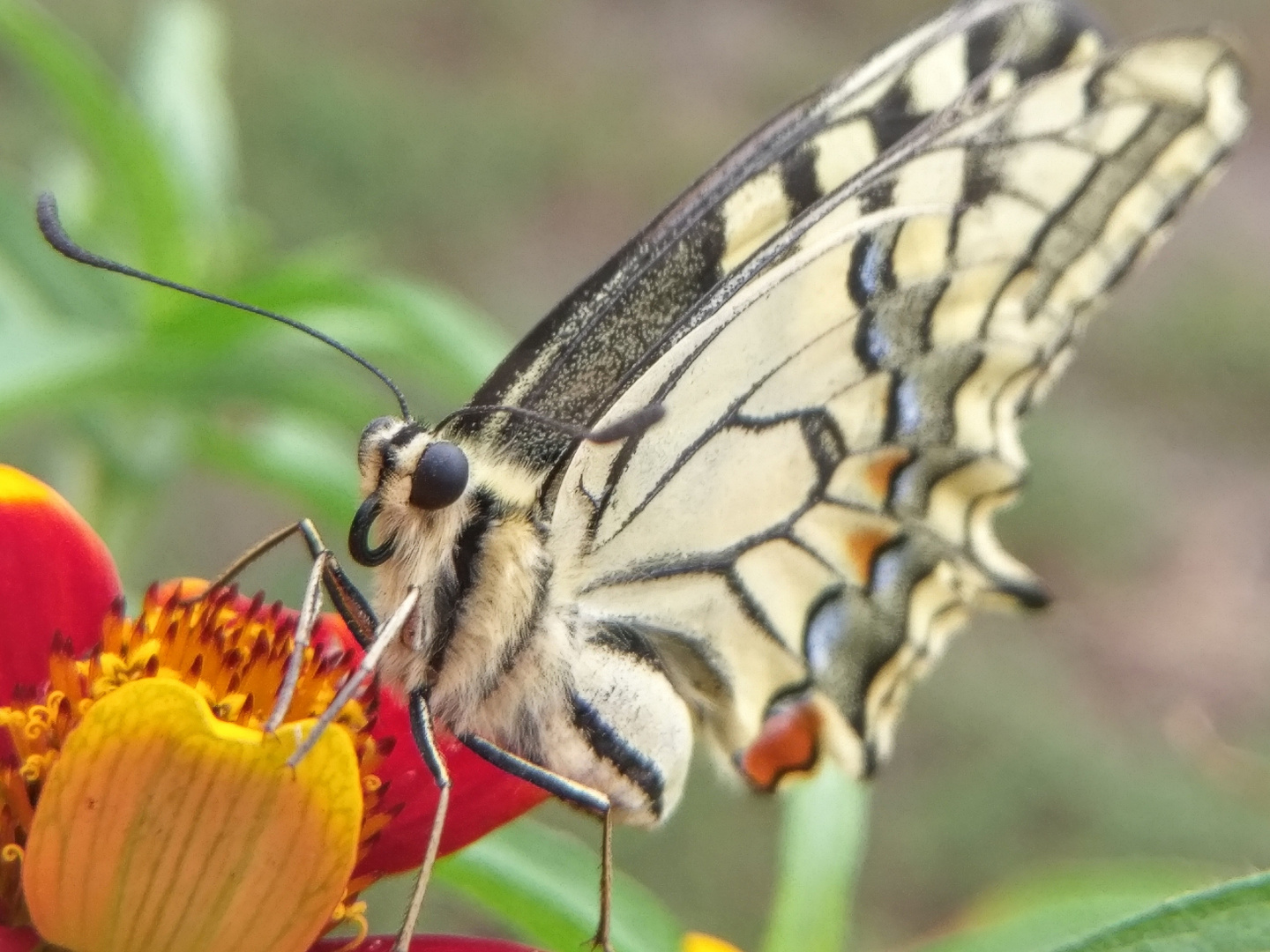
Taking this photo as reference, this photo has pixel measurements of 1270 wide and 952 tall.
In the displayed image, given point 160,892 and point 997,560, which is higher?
point 997,560

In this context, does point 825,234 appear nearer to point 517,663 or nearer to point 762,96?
point 517,663

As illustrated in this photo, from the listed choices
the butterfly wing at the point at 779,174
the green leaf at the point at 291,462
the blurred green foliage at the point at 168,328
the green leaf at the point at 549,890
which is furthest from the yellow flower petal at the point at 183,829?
the green leaf at the point at 291,462

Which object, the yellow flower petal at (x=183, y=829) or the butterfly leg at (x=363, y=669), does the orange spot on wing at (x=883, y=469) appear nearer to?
the butterfly leg at (x=363, y=669)

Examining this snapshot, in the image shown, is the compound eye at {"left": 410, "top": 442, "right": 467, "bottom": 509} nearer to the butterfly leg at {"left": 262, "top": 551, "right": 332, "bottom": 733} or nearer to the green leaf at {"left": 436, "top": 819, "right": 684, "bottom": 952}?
the butterfly leg at {"left": 262, "top": 551, "right": 332, "bottom": 733}

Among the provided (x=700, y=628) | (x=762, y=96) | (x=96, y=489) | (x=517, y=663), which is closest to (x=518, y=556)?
(x=517, y=663)

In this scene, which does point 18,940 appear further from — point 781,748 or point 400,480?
point 781,748

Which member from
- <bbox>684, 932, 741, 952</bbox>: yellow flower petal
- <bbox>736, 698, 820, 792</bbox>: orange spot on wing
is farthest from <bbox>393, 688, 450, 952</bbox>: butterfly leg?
<bbox>736, 698, 820, 792</bbox>: orange spot on wing
